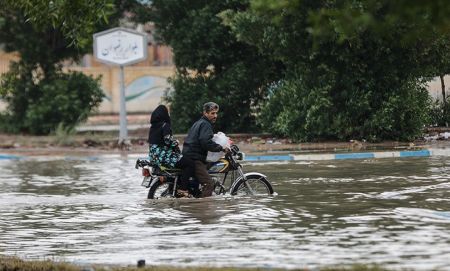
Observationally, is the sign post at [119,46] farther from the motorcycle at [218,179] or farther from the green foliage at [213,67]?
the motorcycle at [218,179]

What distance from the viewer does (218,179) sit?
1628 centimetres

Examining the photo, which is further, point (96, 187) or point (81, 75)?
point (81, 75)

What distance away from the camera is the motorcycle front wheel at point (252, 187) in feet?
52.3

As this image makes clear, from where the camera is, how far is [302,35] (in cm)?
2706

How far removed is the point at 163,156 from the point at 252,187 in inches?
58.4

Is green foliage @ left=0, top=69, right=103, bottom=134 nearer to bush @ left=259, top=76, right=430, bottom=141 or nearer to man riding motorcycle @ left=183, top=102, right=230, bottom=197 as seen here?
bush @ left=259, top=76, right=430, bottom=141

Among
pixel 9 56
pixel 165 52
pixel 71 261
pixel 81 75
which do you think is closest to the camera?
pixel 71 261

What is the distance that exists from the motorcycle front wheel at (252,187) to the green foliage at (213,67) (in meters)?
15.4

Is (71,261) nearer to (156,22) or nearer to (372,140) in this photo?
(372,140)

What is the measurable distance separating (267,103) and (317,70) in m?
2.25

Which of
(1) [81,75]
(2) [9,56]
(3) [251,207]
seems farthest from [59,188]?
(2) [9,56]

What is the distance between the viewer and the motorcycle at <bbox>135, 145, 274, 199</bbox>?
1588 centimetres

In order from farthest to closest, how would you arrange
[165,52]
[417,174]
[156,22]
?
[165,52]
[156,22]
[417,174]

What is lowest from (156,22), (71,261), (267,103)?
(71,261)
